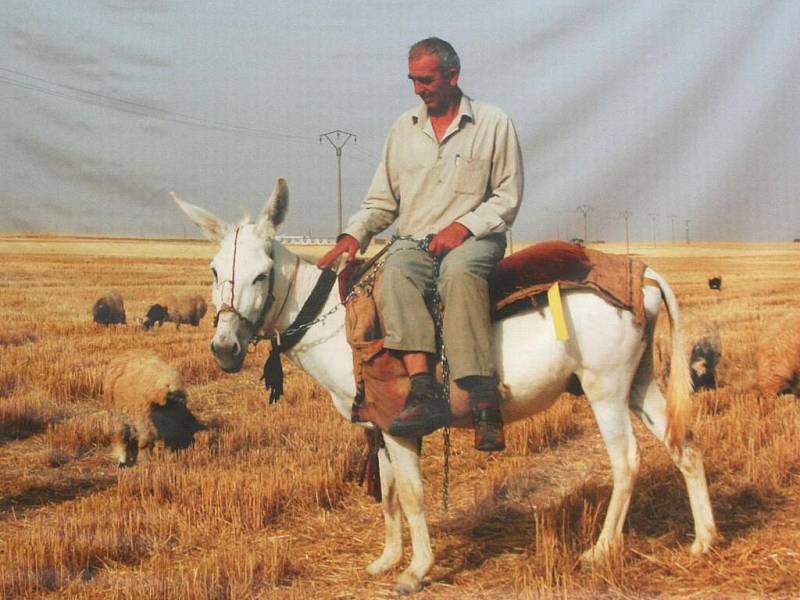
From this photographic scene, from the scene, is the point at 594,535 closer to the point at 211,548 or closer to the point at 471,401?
the point at 471,401

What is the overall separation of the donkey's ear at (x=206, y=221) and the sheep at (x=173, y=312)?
917 cm

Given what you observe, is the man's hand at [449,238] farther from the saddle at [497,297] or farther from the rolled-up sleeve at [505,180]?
the saddle at [497,297]

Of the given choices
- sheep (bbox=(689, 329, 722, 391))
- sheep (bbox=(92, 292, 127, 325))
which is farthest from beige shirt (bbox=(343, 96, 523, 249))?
sheep (bbox=(92, 292, 127, 325))

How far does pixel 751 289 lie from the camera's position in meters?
17.9

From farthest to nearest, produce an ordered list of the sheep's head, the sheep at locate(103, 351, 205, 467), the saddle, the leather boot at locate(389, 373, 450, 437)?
the sheep at locate(103, 351, 205, 467) → the sheep's head → the saddle → the leather boot at locate(389, 373, 450, 437)

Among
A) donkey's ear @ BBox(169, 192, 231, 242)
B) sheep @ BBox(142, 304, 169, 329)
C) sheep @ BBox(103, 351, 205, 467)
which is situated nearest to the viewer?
donkey's ear @ BBox(169, 192, 231, 242)

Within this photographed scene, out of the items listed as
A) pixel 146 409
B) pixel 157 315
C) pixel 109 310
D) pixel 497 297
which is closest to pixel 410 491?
pixel 497 297

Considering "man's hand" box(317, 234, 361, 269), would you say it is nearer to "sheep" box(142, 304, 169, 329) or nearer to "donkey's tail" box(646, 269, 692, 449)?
"donkey's tail" box(646, 269, 692, 449)

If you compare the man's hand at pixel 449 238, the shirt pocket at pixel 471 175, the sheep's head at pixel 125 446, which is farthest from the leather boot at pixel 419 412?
the sheep's head at pixel 125 446

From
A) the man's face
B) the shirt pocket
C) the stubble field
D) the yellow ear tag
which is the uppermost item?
the man's face

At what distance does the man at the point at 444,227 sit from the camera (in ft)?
12.6

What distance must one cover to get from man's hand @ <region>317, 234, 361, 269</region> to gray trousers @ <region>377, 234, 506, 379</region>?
0.38 meters

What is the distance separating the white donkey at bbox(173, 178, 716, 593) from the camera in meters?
3.92

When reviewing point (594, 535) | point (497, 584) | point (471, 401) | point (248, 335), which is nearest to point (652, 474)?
point (594, 535)
